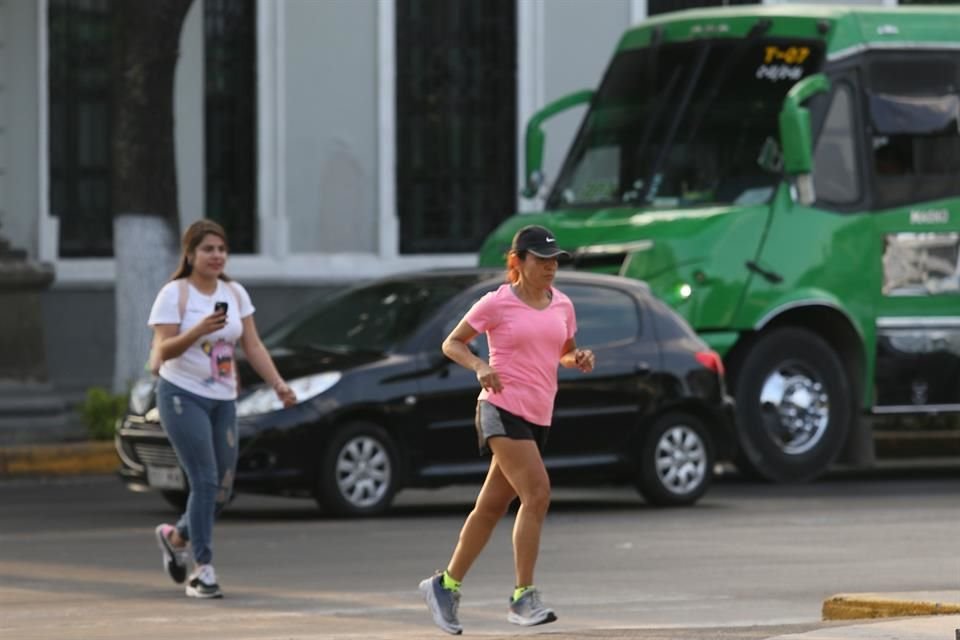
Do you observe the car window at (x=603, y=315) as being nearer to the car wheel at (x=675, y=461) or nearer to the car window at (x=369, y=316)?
the car wheel at (x=675, y=461)

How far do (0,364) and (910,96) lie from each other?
7922 millimetres

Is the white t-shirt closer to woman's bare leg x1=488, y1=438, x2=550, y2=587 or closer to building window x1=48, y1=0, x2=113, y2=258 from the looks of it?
woman's bare leg x1=488, y1=438, x2=550, y2=587

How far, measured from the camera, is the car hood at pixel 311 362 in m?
16.0

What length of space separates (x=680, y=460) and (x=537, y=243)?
7135 millimetres

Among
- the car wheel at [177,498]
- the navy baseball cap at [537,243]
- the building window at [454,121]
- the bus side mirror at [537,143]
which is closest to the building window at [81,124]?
the building window at [454,121]

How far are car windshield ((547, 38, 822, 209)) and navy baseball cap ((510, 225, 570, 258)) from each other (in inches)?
370

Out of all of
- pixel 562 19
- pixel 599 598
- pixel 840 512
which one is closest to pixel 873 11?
pixel 840 512

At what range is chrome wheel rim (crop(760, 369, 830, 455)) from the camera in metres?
19.7

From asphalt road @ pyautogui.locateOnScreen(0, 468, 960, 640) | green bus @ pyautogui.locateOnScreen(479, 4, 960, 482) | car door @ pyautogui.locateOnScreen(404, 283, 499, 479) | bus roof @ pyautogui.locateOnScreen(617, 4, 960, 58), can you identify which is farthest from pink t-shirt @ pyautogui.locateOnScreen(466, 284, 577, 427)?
bus roof @ pyautogui.locateOnScreen(617, 4, 960, 58)

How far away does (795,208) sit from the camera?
1966cm

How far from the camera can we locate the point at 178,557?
12477 millimetres

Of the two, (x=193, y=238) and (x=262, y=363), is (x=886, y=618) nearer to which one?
(x=262, y=363)

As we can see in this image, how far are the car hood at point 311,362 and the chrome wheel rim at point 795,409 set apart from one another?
14.1 ft

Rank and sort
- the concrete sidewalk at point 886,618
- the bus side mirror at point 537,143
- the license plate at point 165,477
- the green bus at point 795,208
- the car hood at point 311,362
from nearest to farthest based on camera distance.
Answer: the concrete sidewalk at point 886,618 → the license plate at point 165,477 → the car hood at point 311,362 → the green bus at point 795,208 → the bus side mirror at point 537,143
